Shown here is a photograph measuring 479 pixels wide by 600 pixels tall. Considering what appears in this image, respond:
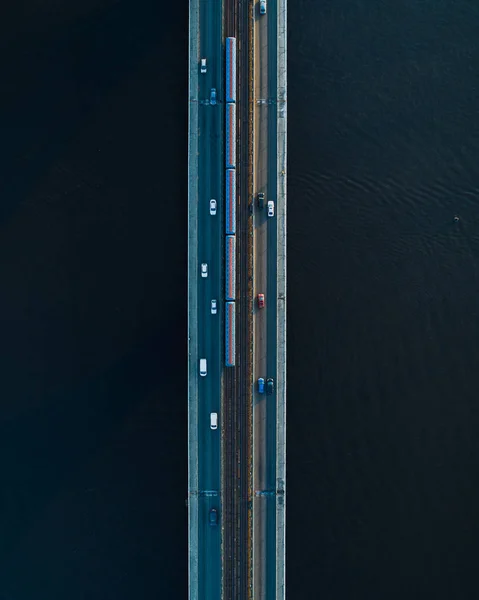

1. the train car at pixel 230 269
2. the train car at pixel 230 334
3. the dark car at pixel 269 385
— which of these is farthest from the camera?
the dark car at pixel 269 385

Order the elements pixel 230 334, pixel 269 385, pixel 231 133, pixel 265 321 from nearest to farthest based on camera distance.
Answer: pixel 230 334
pixel 231 133
pixel 269 385
pixel 265 321

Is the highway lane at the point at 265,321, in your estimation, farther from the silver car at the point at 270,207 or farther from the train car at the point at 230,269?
the train car at the point at 230,269

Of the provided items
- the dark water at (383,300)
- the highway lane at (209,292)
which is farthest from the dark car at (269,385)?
the highway lane at (209,292)

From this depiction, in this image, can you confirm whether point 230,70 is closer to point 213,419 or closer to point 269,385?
point 269,385

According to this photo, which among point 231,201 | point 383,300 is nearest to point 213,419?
point 383,300
